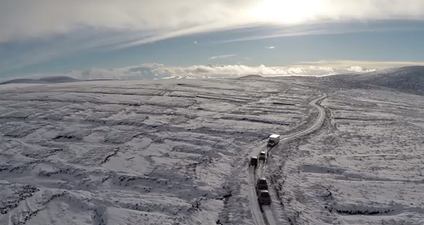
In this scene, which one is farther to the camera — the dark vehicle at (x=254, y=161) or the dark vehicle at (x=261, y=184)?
the dark vehicle at (x=254, y=161)

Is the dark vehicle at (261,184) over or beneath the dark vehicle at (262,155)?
beneath

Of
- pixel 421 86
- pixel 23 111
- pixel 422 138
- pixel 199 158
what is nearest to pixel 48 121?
pixel 23 111

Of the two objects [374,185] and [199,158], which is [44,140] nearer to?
[199,158]

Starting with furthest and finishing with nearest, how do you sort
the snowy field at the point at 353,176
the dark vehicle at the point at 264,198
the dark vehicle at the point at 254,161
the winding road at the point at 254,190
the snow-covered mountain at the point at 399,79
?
the snow-covered mountain at the point at 399,79
the dark vehicle at the point at 254,161
the dark vehicle at the point at 264,198
the snowy field at the point at 353,176
the winding road at the point at 254,190

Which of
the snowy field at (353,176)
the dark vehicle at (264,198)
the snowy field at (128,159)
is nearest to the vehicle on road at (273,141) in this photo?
the snowy field at (353,176)

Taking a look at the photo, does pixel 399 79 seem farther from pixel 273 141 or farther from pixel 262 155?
pixel 262 155

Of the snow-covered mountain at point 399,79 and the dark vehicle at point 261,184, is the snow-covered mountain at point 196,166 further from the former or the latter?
the snow-covered mountain at point 399,79
